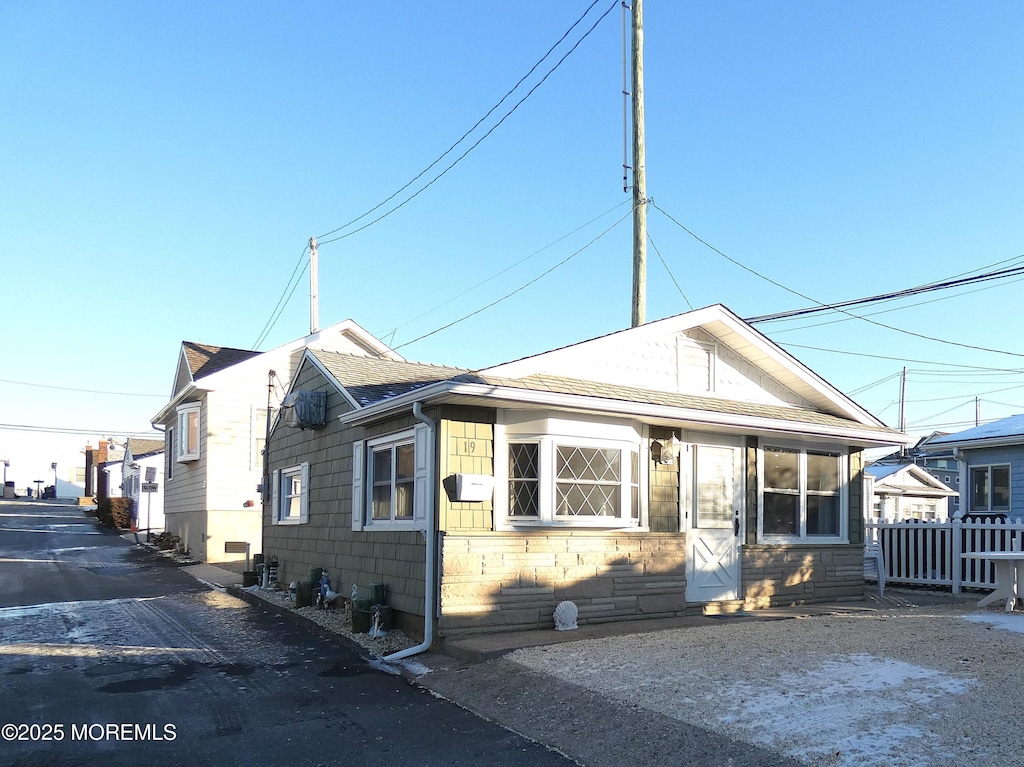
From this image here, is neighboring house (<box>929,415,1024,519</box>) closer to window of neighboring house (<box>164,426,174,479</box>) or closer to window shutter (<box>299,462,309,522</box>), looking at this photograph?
window shutter (<box>299,462,309,522</box>)

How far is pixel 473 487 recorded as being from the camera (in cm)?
912

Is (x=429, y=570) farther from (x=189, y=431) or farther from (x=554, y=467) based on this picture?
(x=189, y=431)

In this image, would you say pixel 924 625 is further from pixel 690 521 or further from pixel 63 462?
pixel 63 462

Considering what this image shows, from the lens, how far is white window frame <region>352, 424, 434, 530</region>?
9.42 m

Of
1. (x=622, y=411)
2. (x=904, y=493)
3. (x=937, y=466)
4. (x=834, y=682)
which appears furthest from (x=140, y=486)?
(x=937, y=466)

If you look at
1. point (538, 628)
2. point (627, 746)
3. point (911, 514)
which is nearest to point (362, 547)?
point (538, 628)

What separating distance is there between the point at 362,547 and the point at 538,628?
2.95 metres

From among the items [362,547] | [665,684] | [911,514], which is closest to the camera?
[665,684]

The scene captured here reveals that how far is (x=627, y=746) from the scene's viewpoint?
5512 millimetres

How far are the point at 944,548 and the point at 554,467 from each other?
852 centimetres

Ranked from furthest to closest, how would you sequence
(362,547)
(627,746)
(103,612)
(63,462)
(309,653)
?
(63,462), (103,612), (362,547), (309,653), (627,746)

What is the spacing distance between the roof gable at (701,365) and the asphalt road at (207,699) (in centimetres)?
419

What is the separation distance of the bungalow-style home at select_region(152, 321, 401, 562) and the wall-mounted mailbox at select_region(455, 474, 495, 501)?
Answer: 11.8 metres

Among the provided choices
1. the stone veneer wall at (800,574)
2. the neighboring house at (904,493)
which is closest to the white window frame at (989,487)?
the neighboring house at (904,493)
